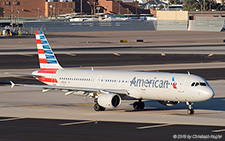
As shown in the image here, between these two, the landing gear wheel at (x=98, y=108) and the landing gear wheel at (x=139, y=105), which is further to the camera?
the landing gear wheel at (x=139, y=105)

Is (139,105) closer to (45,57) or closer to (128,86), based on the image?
(128,86)

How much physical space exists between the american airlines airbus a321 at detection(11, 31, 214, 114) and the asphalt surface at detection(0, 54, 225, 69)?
3704cm

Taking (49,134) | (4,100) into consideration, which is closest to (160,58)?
(4,100)

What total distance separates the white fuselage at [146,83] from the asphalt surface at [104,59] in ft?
123

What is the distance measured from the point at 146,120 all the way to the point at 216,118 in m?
6.29

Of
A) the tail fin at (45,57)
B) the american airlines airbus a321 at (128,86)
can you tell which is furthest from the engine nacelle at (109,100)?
the tail fin at (45,57)

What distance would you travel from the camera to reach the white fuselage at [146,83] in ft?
143

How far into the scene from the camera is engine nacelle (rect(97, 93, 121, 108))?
45156 millimetres

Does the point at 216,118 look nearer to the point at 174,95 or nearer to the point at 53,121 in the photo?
the point at 174,95

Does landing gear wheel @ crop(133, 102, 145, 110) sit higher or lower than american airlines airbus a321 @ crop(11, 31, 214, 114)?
lower

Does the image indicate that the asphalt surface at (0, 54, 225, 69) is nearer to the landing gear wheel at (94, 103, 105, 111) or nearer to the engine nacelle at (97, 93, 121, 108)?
the landing gear wheel at (94, 103, 105, 111)

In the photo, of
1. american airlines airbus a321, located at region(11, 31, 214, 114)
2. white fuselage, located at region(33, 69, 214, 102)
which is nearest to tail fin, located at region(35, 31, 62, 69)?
american airlines airbus a321, located at region(11, 31, 214, 114)

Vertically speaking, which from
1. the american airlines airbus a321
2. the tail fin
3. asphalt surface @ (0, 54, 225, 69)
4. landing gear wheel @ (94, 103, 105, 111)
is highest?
the tail fin

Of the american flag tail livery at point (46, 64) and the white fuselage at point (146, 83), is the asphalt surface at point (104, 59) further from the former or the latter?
the white fuselage at point (146, 83)
